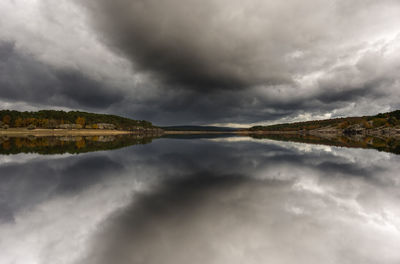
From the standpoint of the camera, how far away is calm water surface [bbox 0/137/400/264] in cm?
566

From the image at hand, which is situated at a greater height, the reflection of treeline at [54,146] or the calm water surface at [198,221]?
the reflection of treeline at [54,146]

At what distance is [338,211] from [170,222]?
312 inches

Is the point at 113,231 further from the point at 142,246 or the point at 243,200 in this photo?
the point at 243,200

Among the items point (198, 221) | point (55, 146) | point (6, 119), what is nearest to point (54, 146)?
point (55, 146)

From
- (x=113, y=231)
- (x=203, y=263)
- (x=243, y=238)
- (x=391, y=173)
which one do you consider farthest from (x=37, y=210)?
(x=391, y=173)

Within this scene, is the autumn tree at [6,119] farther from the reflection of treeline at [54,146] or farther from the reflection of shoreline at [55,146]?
the reflection of treeline at [54,146]

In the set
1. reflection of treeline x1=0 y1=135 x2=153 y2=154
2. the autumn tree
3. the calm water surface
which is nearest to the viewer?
the calm water surface

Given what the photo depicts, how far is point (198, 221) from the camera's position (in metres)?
7.68

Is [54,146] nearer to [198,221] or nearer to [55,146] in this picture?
[55,146]

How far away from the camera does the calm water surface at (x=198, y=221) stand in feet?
18.6

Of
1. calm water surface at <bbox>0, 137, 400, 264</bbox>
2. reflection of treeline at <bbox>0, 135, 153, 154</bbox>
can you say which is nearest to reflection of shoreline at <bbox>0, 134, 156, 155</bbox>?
reflection of treeline at <bbox>0, 135, 153, 154</bbox>

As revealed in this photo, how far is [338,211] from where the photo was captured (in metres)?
8.86

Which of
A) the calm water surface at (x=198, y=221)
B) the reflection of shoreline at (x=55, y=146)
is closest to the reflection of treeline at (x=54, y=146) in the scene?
the reflection of shoreline at (x=55, y=146)

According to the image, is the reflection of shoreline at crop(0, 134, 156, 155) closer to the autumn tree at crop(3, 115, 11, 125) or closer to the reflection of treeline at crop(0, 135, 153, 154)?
the reflection of treeline at crop(0, 135, 153, 154)
